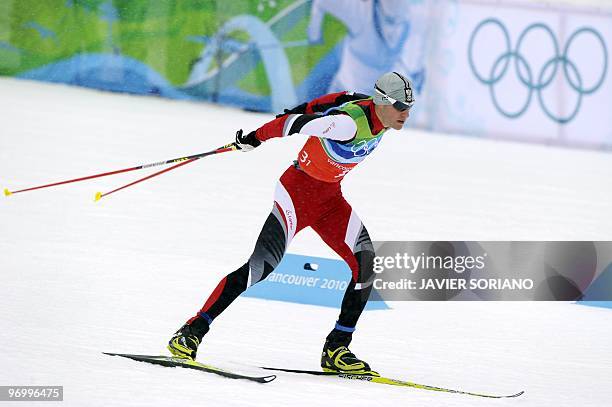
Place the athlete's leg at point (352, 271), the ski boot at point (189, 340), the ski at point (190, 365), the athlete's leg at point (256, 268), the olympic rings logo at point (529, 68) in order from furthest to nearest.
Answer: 1. the olympic rings logo at point (529, 68)
2. the athlete's leg at point (352, 271)
3. the athlete's leg at point (256, 268)
4. the ski boot at point (189, 340)
5. the ski at point (190, 365)

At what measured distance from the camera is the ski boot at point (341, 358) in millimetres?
5996

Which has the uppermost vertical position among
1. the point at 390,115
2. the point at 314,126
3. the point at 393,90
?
the point at 393,90

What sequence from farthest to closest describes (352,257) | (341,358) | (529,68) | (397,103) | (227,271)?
1. (529,68)
2. (227,271)
3. (352,257)
4. (341,358)
5. (397,103)

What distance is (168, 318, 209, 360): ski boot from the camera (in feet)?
19.0

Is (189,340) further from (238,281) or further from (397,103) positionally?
(397,103)

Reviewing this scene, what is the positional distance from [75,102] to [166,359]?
38.0 ft

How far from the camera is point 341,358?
6035 millimetres

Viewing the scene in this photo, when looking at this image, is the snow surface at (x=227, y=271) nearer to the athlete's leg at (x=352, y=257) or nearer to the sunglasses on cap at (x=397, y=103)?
the athlete's leg at (x=352, y=257)

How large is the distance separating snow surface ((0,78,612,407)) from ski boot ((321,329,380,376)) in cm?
12

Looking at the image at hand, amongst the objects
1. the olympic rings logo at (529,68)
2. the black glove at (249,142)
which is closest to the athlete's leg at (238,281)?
the black glove at (249,142)

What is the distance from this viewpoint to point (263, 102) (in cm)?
1805

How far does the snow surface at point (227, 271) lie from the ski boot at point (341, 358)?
12 centimetres

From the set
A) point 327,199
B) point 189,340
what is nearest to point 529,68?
point 327,199

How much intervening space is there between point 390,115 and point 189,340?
5.32ft
